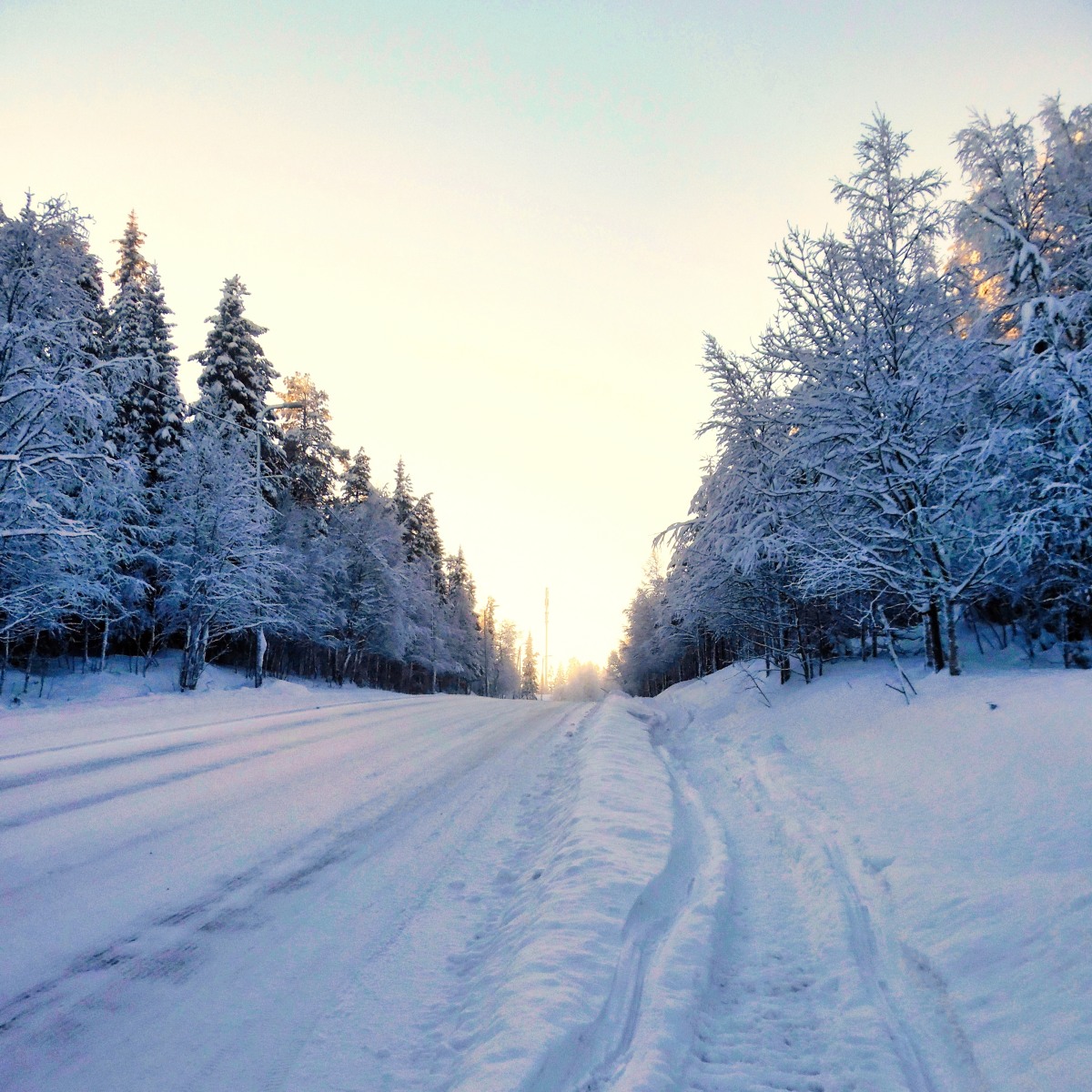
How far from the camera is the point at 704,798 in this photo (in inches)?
263

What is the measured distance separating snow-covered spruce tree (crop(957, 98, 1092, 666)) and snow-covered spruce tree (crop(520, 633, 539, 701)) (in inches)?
2869

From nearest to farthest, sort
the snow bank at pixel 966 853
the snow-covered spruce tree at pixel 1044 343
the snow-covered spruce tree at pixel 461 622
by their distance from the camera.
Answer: the snow bank at pixel 966 853
the snow-covered spruce tree at pixel 1044 343
the snow-covered spruce tree at pixel 461 622

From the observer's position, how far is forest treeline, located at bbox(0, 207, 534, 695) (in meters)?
12.3

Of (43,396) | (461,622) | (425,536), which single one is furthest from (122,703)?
(461,622)

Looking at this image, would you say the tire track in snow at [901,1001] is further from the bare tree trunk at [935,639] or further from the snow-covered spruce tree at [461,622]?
the snow-covered spruce tree at [461,622]

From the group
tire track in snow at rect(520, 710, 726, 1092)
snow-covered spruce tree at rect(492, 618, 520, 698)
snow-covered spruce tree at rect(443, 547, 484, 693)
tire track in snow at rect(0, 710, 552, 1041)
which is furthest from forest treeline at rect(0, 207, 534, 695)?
snow-covered spruce tree at rect(492, 618, 520, 698)

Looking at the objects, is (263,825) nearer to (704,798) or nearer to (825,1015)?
(825,1015)

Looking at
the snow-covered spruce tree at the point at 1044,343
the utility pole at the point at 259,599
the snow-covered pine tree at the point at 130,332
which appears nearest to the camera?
the snow-covered spruce tree at the point at 1044,343

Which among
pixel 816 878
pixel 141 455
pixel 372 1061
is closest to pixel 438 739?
pixel 816 878

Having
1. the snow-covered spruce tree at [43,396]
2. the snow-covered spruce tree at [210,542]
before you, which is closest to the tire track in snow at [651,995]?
the snow-covered spruce tree at [43,396]

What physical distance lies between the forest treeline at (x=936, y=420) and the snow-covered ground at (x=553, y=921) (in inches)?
110

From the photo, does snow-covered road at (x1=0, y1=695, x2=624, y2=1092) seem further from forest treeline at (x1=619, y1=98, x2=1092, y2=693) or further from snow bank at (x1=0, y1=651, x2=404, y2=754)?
forest treeline at (x1=619, y1=98, x2=1092, y2=693)

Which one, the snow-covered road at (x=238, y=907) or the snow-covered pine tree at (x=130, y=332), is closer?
the snow-covered road at (x=238, y=907)

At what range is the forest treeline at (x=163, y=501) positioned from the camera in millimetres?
12258
